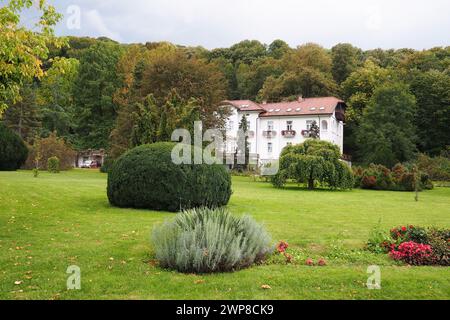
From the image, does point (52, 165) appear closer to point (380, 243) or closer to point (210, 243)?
point (210, 243)

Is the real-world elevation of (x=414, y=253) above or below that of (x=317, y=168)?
below

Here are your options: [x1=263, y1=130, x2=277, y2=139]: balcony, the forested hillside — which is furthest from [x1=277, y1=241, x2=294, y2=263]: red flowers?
[x1=263, y1=130, x2=277, y2=139]: balcony

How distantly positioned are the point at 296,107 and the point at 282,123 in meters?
2.69

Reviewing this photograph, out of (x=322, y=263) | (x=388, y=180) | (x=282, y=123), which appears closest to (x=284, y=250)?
(x=322, y=263)

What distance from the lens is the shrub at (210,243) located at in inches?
260

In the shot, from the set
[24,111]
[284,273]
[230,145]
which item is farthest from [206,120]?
[284,273]

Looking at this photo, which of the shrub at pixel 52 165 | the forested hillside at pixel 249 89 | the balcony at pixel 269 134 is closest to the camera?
the shrub at pixel 52 165

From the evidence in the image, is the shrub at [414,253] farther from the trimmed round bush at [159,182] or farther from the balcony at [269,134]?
the balcony at [269,134]

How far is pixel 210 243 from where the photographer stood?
6.74 meters

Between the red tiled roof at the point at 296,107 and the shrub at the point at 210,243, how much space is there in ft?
147

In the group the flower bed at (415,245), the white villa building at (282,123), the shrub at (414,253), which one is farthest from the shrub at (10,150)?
the shrub at (414,253)
